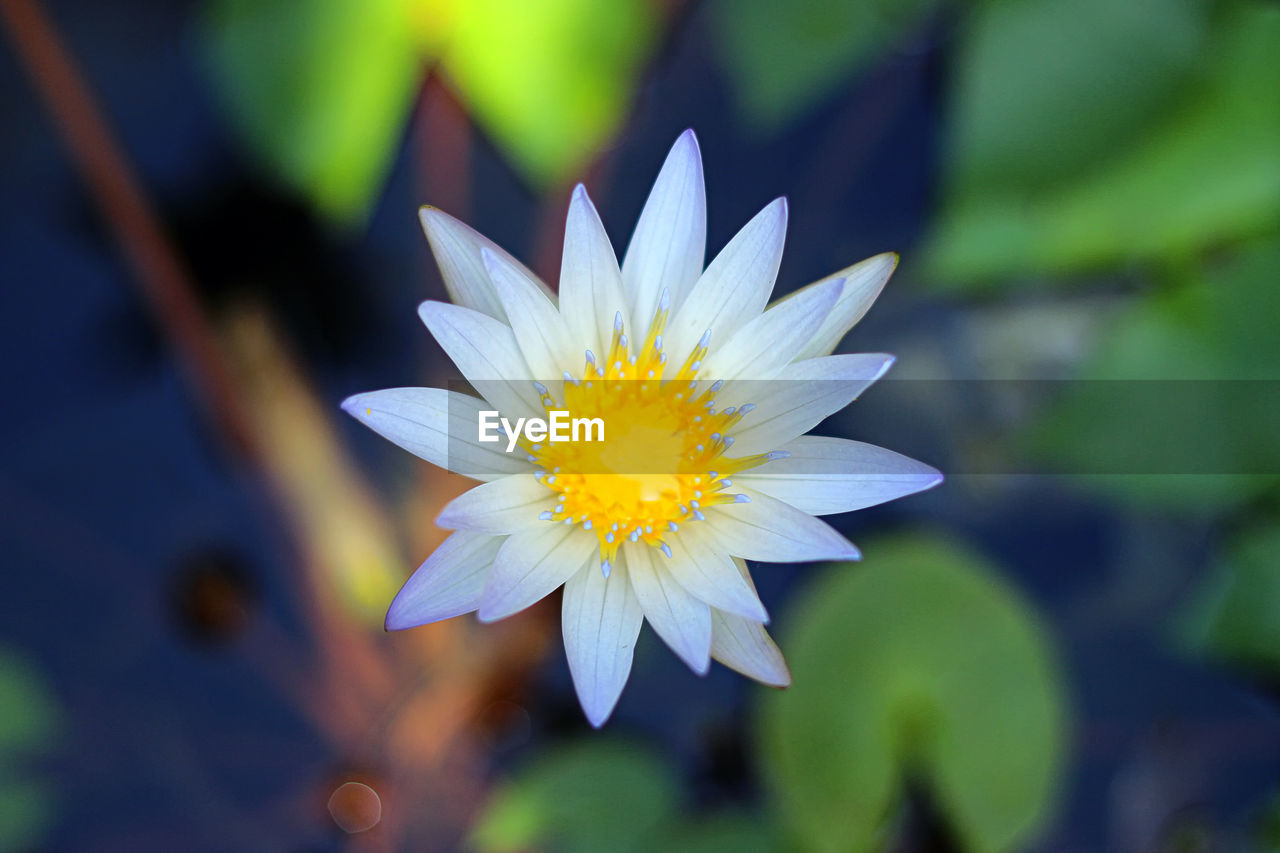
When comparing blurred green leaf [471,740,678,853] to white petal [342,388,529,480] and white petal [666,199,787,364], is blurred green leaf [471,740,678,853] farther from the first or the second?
white petal [666,199,787,364]

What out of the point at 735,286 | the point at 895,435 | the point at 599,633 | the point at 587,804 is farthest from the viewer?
the point at 895,435

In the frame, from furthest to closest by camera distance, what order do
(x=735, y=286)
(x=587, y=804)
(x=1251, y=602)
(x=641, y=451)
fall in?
(x=587, y=804) < (x=1251, y=602) < (x=641, y=451) < (x=735, y=286)

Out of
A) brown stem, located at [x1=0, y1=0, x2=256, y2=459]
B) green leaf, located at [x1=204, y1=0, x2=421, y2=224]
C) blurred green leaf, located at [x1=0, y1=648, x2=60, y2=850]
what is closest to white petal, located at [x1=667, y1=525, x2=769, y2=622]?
green leaf, located at [x1=204, y1=0, x2=421, y2=224]

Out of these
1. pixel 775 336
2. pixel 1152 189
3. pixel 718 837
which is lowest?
pixel 718 837

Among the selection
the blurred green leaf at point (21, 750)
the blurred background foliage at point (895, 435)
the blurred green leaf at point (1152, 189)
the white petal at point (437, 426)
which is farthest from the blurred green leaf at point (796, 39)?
the blurred green leaf at point (21, 750)

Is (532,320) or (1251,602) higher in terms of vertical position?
(532,320)

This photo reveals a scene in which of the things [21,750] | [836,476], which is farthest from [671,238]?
[21,750]

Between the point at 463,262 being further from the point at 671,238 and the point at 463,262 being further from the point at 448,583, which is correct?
the point at 448,583
